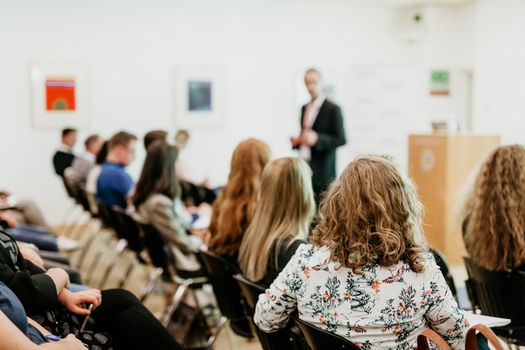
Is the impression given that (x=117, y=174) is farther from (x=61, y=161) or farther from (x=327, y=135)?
(x=61, y=161)

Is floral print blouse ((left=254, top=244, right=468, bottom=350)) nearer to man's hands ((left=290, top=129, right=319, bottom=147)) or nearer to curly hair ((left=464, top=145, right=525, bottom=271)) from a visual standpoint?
curly hair ((left=464, top=145, right=525, bottom=271))

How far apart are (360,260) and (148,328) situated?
1.01m

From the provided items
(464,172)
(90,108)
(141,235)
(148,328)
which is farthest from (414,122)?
(148,328)

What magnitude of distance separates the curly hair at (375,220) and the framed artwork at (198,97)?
25.8ft

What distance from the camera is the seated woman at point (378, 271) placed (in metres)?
1.82

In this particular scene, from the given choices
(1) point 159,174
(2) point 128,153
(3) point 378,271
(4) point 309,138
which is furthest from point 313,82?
(3) point 378,271

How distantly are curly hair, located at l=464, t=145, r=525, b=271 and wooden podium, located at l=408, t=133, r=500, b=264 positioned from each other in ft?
10.7

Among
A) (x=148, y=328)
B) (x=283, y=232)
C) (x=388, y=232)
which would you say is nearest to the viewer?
(x=388, y=232)

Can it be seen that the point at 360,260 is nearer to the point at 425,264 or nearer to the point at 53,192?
the point at 425,264

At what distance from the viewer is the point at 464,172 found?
6.31 m

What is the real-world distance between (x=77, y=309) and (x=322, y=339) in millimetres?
951

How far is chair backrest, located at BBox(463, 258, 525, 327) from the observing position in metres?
2.73

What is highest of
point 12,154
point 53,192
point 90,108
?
point 90,108

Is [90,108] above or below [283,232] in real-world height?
above
